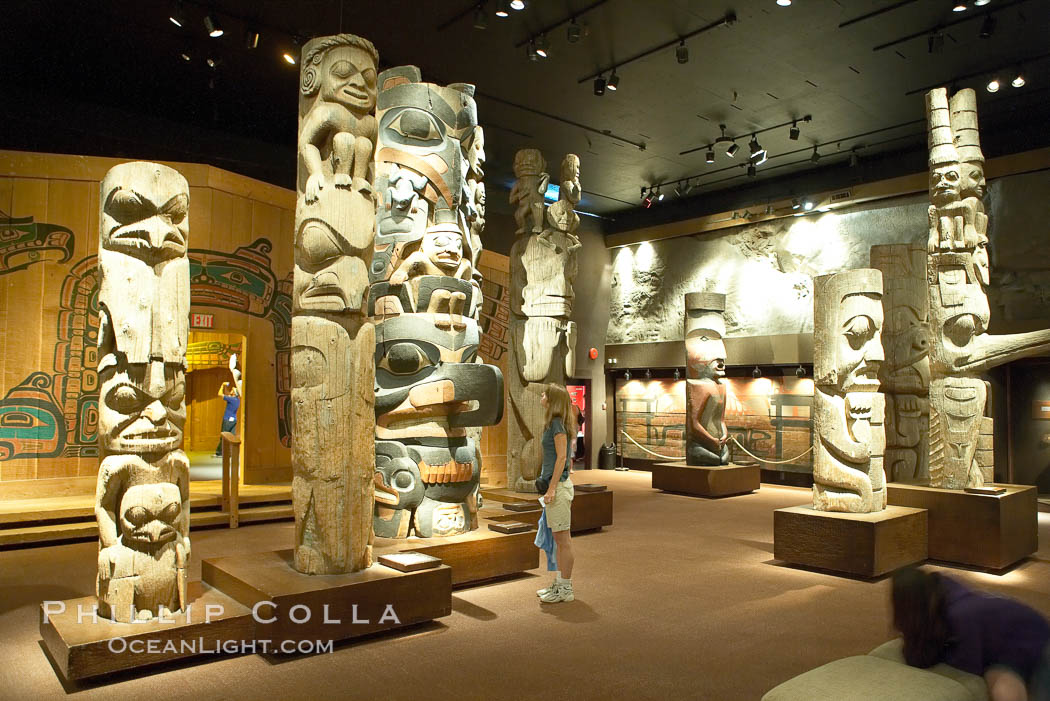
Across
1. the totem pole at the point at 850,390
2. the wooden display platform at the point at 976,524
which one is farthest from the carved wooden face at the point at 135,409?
the wooden display platform at the point at 976,524

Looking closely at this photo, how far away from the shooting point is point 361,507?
3.95m

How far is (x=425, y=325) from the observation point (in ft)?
16.7

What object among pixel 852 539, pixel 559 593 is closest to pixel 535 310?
pixel 559 593

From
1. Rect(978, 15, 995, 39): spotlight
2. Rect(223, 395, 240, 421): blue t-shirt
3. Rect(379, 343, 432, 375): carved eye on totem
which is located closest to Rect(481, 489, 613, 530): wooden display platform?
Rect(379, 343, 432, 375): carved eye on totem

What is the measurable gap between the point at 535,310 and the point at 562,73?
2898 mm

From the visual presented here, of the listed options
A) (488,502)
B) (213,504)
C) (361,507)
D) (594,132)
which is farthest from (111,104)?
(361,507)

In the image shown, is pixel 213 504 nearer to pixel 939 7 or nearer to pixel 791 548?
pixel 791 548

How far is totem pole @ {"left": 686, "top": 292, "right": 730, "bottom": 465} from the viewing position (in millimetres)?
10289

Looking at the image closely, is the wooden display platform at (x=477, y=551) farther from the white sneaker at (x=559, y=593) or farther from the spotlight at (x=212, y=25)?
the spotlight at (x=212, y=25)

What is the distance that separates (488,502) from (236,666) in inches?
140

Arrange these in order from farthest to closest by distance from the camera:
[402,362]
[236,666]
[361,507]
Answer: [402,362] < [361,507] < [236,666]

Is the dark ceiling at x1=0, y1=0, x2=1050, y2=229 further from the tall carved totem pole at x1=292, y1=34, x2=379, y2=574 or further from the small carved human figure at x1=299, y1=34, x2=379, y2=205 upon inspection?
the tall carved totem pole at x1=292, y1=34, x2=379, y2=574

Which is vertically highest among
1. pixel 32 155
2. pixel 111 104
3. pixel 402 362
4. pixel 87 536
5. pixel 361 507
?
pixel 111 104

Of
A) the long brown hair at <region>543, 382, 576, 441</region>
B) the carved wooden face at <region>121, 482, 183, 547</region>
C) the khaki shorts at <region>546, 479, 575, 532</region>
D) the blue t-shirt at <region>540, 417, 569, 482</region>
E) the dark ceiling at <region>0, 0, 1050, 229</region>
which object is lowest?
the khaki shorts at <region>546, 479, 575, 532</region>
